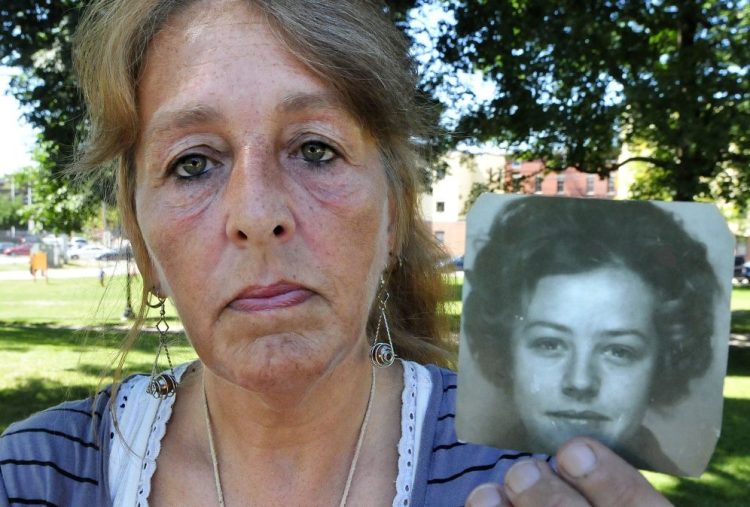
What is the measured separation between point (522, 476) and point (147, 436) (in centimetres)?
116

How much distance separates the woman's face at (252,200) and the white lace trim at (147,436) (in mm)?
344

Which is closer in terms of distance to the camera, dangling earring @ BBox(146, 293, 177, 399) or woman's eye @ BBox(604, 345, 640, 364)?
woman's eye @ BBox(604, 345, 640, 364)

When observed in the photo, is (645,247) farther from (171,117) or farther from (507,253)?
(171,117)

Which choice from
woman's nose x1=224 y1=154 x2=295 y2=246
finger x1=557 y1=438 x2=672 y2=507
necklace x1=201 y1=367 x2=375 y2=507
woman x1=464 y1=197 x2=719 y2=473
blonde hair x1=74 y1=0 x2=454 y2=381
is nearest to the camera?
finger x1=557 y1=438 x2=672 y2=507

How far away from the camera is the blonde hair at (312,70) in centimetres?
168

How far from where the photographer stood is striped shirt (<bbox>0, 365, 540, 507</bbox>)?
172 centimetres

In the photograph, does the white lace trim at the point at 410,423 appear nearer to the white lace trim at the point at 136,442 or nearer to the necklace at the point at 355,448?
the necklace at the point at 355,448

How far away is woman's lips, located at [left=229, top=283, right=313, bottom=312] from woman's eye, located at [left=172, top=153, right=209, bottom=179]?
1.09ft

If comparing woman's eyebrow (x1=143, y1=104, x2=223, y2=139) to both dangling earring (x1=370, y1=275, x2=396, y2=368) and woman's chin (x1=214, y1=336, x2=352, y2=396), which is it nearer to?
woman's chin (x1=214, y1=336, x2=352, y2=396)

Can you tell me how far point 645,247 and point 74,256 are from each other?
166ft

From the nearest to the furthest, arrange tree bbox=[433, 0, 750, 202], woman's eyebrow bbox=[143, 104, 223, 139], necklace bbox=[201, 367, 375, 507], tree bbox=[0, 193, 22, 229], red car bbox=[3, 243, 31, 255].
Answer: woman's eyebrow bbox=[143, 104, 223, 139] < necklace bbox=[201, 367, 375, 507] < tree bbox=[433, 0, 750, 202] < red car bbox=[3, 243, 31, 255] < tree bbox=[0, 193, 22, 229]

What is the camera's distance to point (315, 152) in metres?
1.63

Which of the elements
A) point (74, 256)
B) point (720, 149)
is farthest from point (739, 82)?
point (74, 256)

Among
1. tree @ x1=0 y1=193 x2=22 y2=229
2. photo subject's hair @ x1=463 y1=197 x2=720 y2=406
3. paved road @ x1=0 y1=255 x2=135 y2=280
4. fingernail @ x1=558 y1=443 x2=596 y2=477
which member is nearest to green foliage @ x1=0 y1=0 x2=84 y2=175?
photo subject's hair @ x1=463 y1=197 x2=720 y2=406
